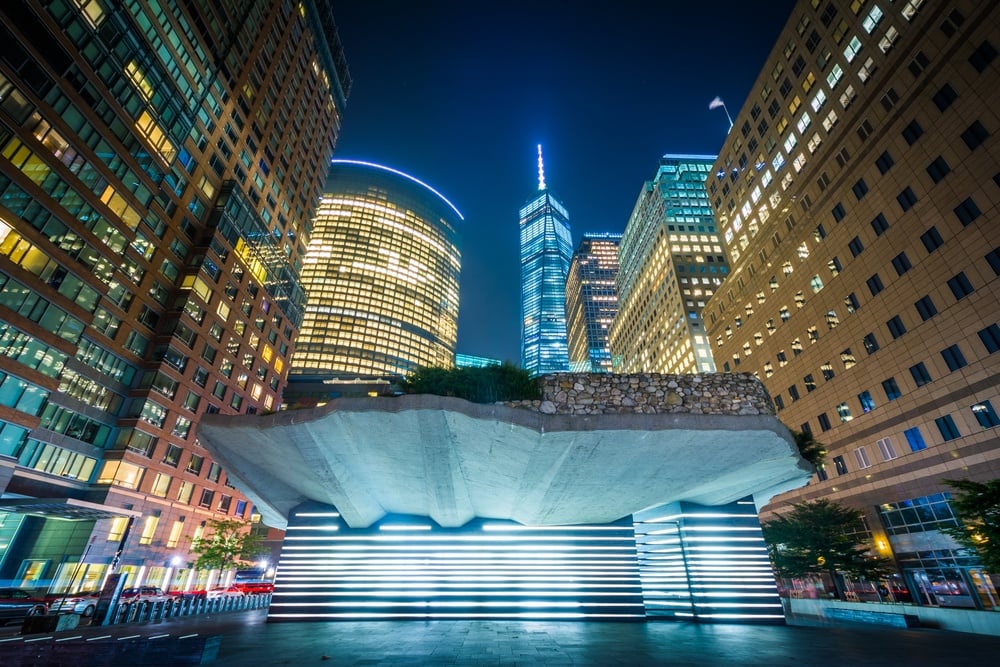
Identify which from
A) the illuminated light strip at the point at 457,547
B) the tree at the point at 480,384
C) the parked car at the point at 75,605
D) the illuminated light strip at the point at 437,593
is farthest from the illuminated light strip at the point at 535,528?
the parked car at the point at 75,605

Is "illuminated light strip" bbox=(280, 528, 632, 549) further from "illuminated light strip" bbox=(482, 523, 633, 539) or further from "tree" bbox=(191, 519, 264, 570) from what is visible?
"tree" bbox=(191, 519, 264, 570)

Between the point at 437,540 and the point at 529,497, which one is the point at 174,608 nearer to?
the point at 437,540

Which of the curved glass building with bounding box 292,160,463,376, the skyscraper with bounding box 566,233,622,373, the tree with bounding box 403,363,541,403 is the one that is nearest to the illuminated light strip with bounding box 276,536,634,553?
the tree with bounding box 403,363,541,403

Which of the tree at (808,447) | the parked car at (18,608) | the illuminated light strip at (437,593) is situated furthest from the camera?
the tree at (808,447)

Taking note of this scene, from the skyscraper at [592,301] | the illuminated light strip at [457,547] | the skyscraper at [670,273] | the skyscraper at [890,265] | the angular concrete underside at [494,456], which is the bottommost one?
the illuminated light strip at [457,547]

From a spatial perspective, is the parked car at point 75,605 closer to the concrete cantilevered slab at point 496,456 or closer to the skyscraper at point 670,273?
the concrete cantilevered slab at point 496,456

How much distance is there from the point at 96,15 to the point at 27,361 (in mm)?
29629

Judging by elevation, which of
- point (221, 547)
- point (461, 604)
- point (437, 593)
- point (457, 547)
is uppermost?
point (221, 547)

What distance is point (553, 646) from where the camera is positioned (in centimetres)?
1097

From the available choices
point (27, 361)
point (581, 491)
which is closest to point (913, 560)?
point (581, 491)

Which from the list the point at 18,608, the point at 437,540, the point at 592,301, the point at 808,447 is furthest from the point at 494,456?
the point at 592,301

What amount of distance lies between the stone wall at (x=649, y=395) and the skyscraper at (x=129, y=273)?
20367mm

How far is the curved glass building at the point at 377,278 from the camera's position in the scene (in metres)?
117

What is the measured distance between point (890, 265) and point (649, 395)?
3594 centimetres
